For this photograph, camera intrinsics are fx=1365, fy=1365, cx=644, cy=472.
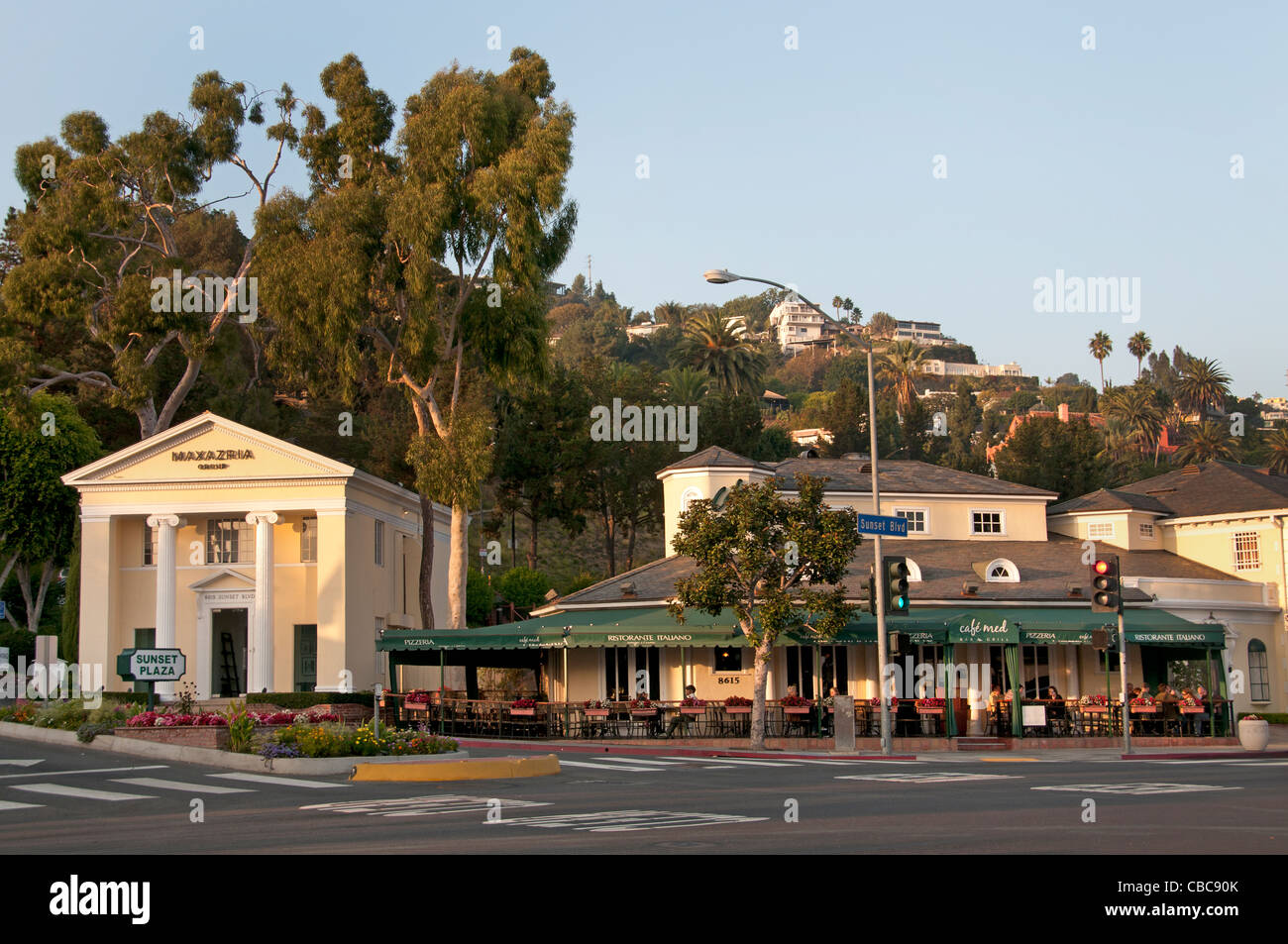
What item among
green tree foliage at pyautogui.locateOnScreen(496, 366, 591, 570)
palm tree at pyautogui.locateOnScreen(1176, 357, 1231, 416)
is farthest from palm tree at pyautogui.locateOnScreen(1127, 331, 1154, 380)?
green tree foliage at pyautogui.locateOnScreen(496, 366, 591, 570)

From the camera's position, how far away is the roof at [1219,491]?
45.4 meters

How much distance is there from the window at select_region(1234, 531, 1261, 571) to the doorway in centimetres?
3317

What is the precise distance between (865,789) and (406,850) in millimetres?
8608

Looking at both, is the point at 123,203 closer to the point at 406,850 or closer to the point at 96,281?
the point at 96,281

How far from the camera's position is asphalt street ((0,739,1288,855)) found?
12.9 m

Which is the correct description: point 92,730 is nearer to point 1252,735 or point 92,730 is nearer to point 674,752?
point 674,752

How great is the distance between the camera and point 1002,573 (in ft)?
136

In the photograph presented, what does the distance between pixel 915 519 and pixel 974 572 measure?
201 inches

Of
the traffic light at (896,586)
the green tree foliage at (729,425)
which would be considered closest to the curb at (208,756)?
the traffic light at (896,586)

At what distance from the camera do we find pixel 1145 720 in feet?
116

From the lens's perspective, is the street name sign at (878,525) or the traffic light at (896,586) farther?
the traffic light at (896,586)

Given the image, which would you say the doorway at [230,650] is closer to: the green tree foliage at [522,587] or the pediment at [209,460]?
the pediment at [209,460]

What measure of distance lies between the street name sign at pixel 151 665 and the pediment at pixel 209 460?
48.7ft

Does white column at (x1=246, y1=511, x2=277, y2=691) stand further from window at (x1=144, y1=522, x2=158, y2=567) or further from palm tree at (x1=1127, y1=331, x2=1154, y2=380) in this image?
palm tree at (x1=1127, y1=331, x2=1154, y2=380)
